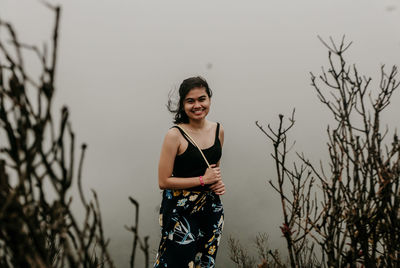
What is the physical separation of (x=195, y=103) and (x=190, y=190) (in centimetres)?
66

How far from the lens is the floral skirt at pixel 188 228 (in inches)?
100

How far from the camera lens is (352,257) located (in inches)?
53.2

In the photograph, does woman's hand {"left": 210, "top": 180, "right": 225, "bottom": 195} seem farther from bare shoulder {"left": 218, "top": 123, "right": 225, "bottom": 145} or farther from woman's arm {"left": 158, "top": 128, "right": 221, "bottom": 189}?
bare shoulder {"left": 218, "top": 123, "right": 225, "bottom": 145}

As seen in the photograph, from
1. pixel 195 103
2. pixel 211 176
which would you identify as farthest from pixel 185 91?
pixel 211 176

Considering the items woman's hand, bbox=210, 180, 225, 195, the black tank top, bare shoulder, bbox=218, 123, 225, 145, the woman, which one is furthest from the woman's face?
woman's hand, bbox=210, 180, 225, 195

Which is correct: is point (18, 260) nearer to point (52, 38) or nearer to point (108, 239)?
point (108, 239)

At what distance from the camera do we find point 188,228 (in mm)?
2570

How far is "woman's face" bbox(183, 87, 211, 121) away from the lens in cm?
272

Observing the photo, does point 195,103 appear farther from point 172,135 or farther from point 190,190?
point 190,190

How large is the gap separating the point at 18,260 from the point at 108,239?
0.67ft

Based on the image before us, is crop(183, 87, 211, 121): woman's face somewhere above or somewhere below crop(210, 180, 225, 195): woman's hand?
above

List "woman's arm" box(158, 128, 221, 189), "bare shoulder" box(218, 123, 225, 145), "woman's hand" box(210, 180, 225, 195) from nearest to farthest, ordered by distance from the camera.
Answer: "woman's arm" box(158, 128, 221, 189), "woman's hand" box(210, 180, 225, 195), "bare shoulder" box(218, 123, 225, 145)

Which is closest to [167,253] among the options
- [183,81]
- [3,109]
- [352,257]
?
[183,81]

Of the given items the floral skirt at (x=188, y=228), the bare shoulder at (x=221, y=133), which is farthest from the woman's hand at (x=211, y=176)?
the bare shoulder at (x=221, y=133)
